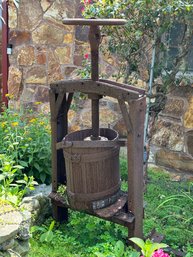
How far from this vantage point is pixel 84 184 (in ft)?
9.68

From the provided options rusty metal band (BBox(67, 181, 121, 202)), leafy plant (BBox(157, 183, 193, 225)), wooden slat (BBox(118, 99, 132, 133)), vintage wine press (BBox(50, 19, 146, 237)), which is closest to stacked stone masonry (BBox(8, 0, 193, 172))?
leafy plant (BBox(157, 183, 193, 225))

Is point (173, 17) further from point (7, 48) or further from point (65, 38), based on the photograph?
point (7, 48)

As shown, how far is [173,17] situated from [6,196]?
2179 mm

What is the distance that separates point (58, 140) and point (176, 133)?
1.84 m

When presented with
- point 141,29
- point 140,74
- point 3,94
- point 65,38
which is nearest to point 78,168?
point 141,29

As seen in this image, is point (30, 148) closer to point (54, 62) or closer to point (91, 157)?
point (91, 157)

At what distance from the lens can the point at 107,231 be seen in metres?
3.12

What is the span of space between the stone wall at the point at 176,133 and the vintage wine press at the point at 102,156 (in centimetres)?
160

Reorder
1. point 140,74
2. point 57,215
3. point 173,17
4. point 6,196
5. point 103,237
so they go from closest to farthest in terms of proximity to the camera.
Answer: point 6,196
point 103,237
point 57,215
point 173,17
point 140,74

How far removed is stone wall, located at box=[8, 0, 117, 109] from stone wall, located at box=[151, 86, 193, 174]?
0.89m

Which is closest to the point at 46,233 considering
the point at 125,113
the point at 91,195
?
the point at 91,195

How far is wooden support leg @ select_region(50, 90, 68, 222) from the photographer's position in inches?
125

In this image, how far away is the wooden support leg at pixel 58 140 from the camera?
3.18 meters

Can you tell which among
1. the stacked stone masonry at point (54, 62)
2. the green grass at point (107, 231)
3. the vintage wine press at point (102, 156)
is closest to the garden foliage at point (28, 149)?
the green grass at point (107, 231)
